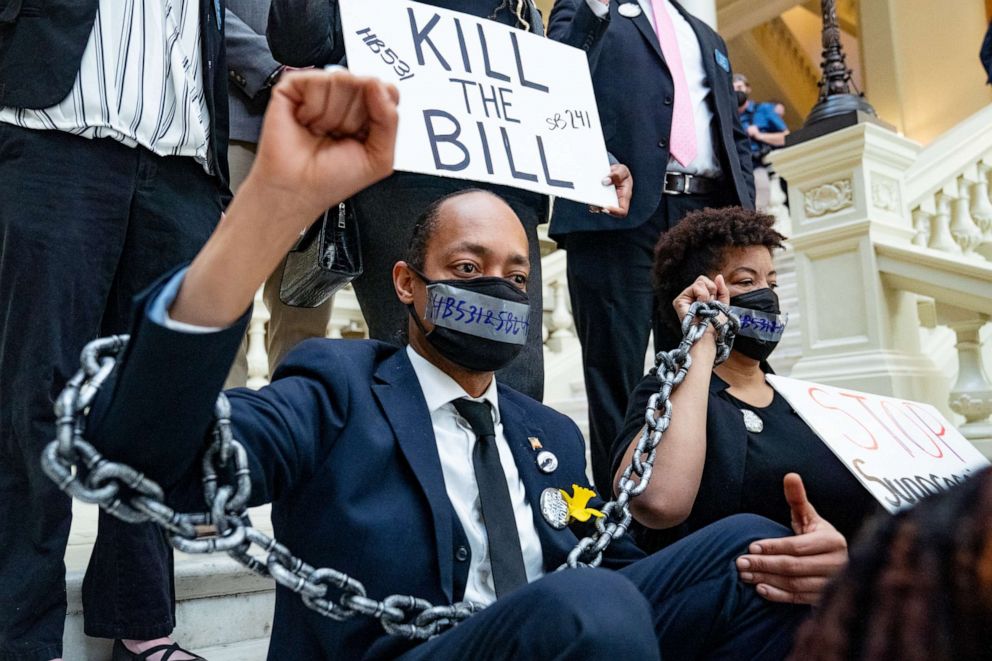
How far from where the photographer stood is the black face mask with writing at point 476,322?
4.98ft

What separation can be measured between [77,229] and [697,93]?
2.02 meters

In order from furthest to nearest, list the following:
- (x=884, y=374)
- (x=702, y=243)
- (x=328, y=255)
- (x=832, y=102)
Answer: (x=832, y=102)
(x=884, y=374)
(x=702, y=243)
(x=328, y=255)

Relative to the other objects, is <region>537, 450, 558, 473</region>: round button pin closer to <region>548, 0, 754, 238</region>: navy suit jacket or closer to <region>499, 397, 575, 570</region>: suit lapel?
<region>499, 397, 575, 570</region>: suit lapel

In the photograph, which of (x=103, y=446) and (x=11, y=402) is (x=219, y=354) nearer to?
(x=103, y=446)

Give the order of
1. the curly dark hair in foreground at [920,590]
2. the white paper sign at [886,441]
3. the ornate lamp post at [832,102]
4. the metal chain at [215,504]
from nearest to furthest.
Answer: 1. the curly dark hair in foreground at [920,590]
2. the metal chain at [215,504]
3. the white paper sign at [886,441]
4. the ornate lamp post at [832,102]

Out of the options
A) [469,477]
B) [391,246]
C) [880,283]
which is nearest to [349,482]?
[469,477]

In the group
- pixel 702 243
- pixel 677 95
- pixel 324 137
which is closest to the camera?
pixel 324 137

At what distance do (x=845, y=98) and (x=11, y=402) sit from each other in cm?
449

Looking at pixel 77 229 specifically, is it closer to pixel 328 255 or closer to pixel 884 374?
pixel 328 255

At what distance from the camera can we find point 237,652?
7.08 feet

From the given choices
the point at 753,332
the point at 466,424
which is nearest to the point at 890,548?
the point at 466,424

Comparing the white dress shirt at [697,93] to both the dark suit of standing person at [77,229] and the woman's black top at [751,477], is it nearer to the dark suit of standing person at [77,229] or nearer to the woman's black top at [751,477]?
the woman's black top at [751,477]

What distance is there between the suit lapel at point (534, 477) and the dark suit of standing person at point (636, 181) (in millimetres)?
1163

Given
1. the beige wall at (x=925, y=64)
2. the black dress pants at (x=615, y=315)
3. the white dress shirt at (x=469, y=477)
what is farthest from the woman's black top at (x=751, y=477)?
the beige wall at (x=925, y=64)
